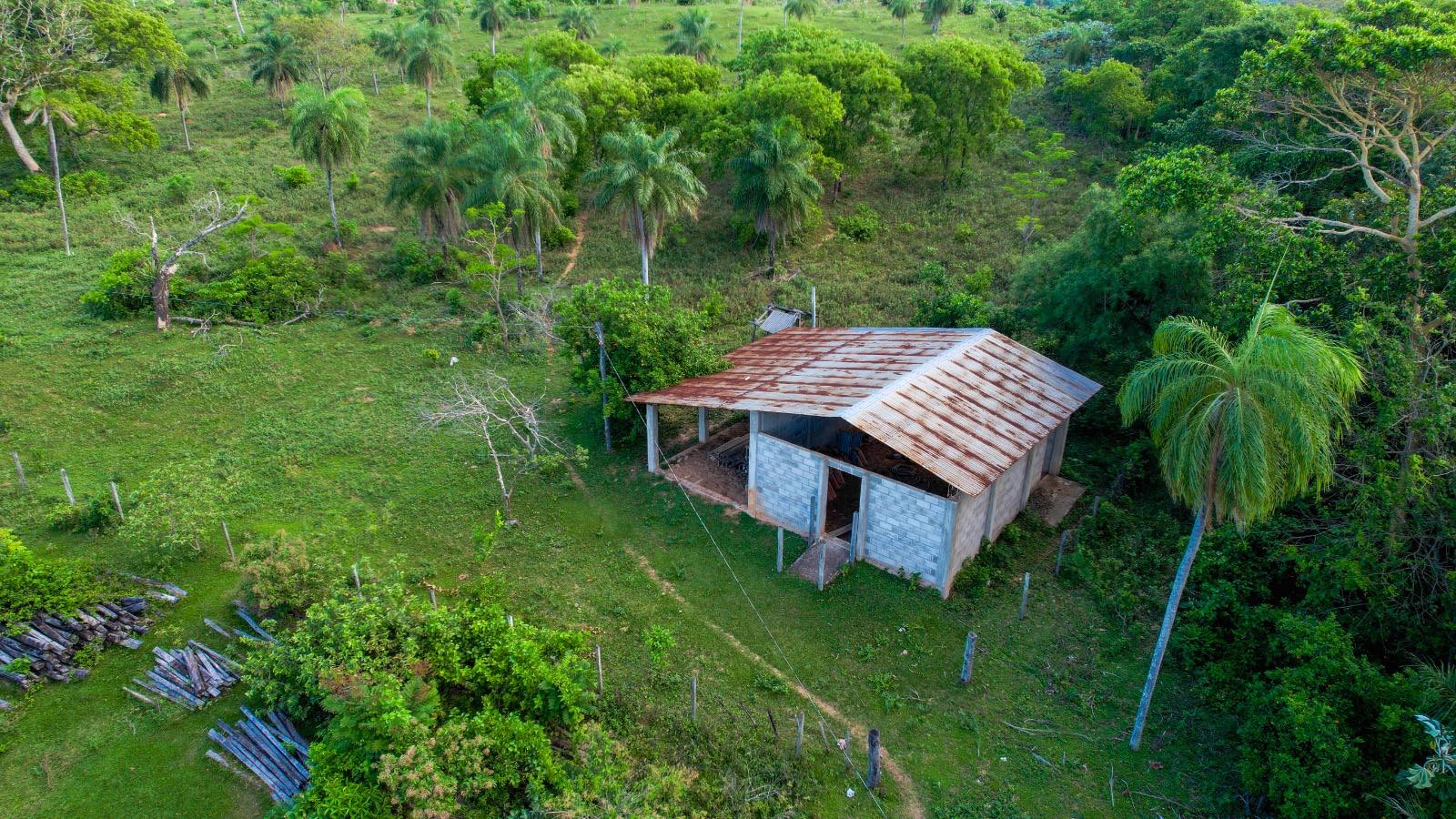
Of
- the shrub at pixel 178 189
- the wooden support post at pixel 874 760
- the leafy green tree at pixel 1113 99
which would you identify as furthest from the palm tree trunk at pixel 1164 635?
the shrub at pixel 178 189

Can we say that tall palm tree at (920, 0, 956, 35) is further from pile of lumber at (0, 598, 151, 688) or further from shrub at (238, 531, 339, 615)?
pile of lumber at (0, 598, 151, 688)

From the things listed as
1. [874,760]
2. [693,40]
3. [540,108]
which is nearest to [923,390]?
[874,760]

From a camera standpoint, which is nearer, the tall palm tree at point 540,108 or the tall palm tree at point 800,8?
the tall palm tree at point 540,108

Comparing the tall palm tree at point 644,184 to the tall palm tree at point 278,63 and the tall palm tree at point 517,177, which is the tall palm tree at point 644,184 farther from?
the tall palm tree at point 278,63

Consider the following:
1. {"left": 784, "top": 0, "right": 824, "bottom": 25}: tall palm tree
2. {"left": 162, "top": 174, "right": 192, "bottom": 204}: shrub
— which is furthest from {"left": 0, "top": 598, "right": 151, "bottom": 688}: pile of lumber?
{"left": 784, "top": 0, "right": 824, "bottom": 25}: tall palm tree

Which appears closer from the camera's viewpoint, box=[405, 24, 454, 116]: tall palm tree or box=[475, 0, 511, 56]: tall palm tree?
box=[405, 24, 454, 116]: tall palm tree

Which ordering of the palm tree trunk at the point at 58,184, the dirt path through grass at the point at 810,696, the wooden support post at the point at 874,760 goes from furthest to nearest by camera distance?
the palm tree trunk at the point at 58,184
the dirt path through grass at the point at 810,696
the wooden support post at the point at 874,760

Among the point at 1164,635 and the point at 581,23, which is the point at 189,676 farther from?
the point at 581,23
